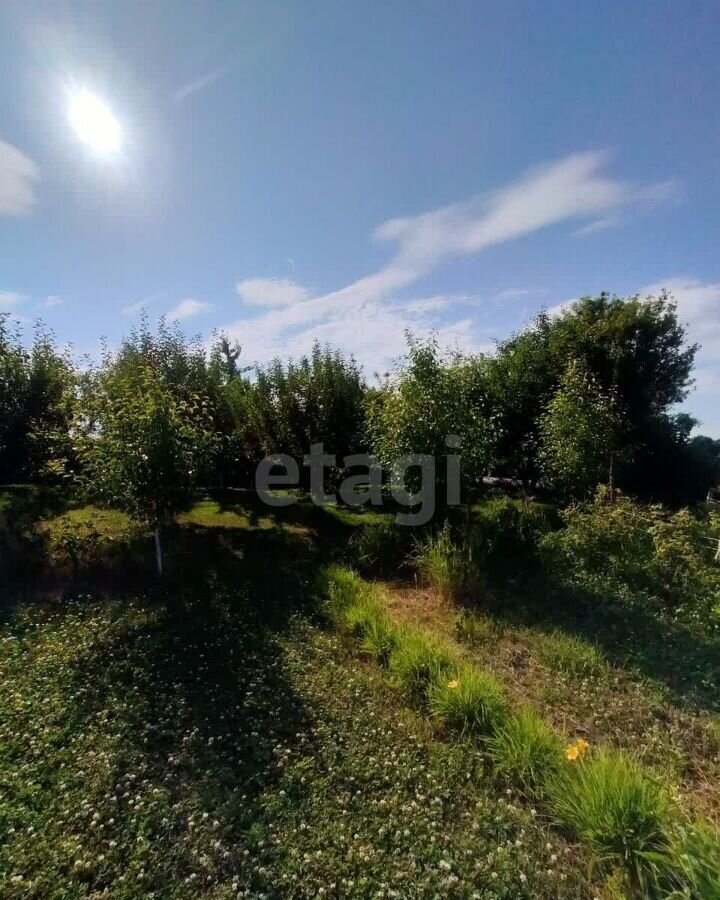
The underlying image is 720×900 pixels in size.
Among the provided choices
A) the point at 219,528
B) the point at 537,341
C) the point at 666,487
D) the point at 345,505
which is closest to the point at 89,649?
the point at 219,528

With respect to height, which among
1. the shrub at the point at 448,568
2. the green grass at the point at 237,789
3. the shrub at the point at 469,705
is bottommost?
the green grass at the point at 237,789

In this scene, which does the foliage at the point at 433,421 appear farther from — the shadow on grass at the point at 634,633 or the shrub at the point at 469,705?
the shrub at the point at 469,705

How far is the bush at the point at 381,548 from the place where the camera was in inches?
322

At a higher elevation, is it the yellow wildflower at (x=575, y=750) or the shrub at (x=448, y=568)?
the shrub at (x=448, y=568)

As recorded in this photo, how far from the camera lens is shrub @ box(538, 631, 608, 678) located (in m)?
4.96

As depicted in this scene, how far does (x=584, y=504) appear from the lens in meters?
8.56

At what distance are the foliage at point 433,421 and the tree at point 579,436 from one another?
4.58 feet

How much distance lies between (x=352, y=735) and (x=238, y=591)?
340 cm

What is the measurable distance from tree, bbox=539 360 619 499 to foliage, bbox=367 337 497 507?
4.58 feet

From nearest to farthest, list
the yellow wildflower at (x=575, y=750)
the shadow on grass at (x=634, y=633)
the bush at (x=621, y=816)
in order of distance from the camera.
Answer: the bush at (x=621, y=816) → the yellow wildflower at (x=575, y=750) → the shadow on grass at (x=634, y=633)

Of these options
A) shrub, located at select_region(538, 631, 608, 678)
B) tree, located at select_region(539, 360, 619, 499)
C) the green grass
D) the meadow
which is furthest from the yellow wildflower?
tree, located at select_region(539, 360, 619, 499)

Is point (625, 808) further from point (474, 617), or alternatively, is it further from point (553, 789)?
point (474, 617)

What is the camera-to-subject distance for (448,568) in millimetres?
7074

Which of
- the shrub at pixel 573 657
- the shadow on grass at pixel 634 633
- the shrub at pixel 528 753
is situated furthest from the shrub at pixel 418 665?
the shadow on grass at pixel 634 633
